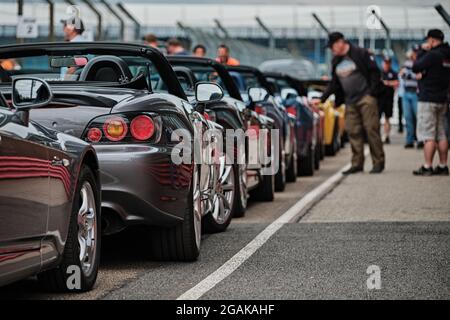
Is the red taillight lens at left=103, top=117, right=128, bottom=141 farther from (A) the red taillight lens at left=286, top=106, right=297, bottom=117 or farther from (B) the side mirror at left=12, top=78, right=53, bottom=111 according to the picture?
(A) the red taillight lens at left=286, top=106, right=297, bottom=117

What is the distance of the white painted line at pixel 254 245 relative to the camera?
24.1 ft

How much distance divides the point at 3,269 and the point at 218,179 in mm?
4571

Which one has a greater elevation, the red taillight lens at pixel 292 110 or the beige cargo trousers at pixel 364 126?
the red taillight lens at pixel 292 110

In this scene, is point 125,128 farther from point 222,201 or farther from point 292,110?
point 292,110

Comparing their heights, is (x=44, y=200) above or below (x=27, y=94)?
below

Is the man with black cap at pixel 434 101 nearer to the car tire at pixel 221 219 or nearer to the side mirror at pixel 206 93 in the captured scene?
the car tire at pixel 221 219

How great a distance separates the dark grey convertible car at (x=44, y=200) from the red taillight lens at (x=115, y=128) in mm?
624

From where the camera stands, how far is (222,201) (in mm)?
10742

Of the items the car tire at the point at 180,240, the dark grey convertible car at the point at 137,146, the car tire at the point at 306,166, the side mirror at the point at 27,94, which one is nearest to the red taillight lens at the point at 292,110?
the car tire at the point at 306,166

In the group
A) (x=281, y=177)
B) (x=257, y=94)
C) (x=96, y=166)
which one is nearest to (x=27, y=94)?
(x=96, y=166)

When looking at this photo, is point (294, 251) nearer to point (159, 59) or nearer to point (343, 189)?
point (159, 59)

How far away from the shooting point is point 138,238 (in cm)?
1031

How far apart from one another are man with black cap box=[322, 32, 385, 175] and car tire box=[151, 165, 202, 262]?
10.3 m

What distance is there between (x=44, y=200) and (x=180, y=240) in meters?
2.11
